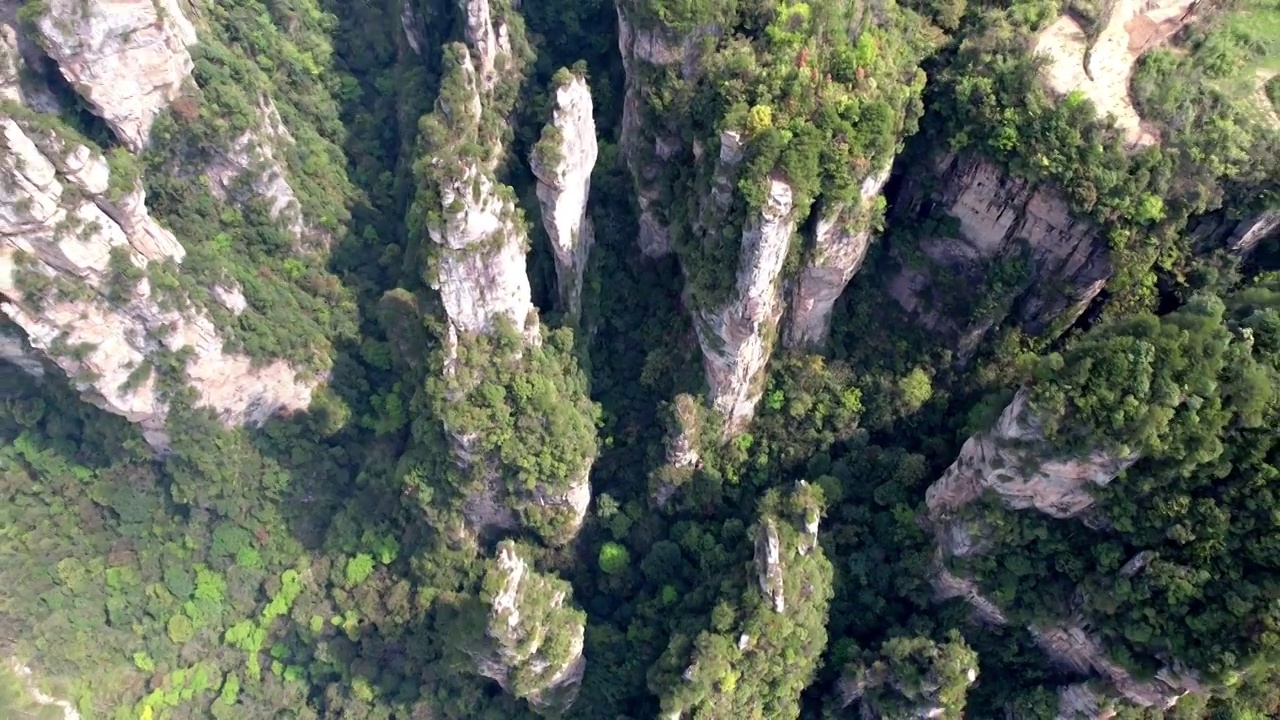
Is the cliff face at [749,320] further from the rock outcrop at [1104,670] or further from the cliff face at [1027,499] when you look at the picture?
the rock outcrop at [1104,670]

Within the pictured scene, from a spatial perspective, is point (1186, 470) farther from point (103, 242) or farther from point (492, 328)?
point (103, 242)

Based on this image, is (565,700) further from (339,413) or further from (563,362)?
(339,413)

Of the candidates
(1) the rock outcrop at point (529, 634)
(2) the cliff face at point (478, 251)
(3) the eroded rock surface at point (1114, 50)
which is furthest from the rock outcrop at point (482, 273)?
(3) the eroded rock surface at point (1114, 50)

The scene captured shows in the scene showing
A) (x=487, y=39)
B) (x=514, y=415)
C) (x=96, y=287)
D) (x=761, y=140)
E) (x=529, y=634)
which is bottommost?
(x=529, y=634)

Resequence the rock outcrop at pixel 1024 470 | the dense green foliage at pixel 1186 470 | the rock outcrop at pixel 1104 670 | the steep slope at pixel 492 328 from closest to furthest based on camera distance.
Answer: the dense green foliage at pixel 1186 470 → the rock outcrop at pixel 1104 670 → the rock outcrop at pixel 1024 470 → the steep slope at pixel 492 328

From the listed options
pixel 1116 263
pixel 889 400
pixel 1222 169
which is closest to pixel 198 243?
pixel 889 400

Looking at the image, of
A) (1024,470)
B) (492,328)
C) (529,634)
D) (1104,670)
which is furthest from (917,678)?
(492,328)
